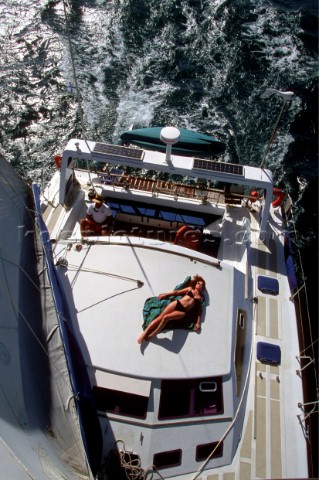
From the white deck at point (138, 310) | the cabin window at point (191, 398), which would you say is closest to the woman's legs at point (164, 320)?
the white deck at point (138, 310)

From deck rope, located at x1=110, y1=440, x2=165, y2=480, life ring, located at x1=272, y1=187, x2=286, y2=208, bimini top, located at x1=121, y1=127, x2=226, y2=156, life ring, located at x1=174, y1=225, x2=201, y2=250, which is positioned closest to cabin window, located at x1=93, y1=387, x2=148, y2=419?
deck rope, located at x1=110, y1=440, x2=165, y2=480

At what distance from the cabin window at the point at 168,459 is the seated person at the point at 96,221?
5.71 metres

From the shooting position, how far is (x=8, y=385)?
654 cm

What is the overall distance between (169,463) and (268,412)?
2.35 meters

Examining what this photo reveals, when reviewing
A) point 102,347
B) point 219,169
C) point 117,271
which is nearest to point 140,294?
point 117,271

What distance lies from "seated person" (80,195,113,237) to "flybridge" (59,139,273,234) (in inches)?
47.1

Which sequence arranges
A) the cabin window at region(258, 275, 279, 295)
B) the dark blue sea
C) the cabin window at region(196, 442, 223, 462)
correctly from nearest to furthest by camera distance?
the cabin window at region(196, 442, 223, 462) < the cabin window at region(258, 275, 279, 295) < the dark blue sea

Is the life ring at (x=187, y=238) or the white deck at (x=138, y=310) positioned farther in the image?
the life ring at (x=187, y=238)

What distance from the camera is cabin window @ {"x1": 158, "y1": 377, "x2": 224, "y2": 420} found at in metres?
8.64

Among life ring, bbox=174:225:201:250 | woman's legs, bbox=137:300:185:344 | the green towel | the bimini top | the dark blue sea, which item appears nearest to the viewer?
woman's legs, bbox=137:300:185:344

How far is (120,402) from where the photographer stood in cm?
866

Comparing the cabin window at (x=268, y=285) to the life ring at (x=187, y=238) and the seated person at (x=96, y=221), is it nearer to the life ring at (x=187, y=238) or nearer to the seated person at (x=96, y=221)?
the life ring at (x=187, y=238)

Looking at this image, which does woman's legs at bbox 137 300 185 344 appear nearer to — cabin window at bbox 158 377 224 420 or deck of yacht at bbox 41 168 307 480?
deck of yacht at bbox 41 168 307 480

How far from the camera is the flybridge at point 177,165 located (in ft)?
37.8
